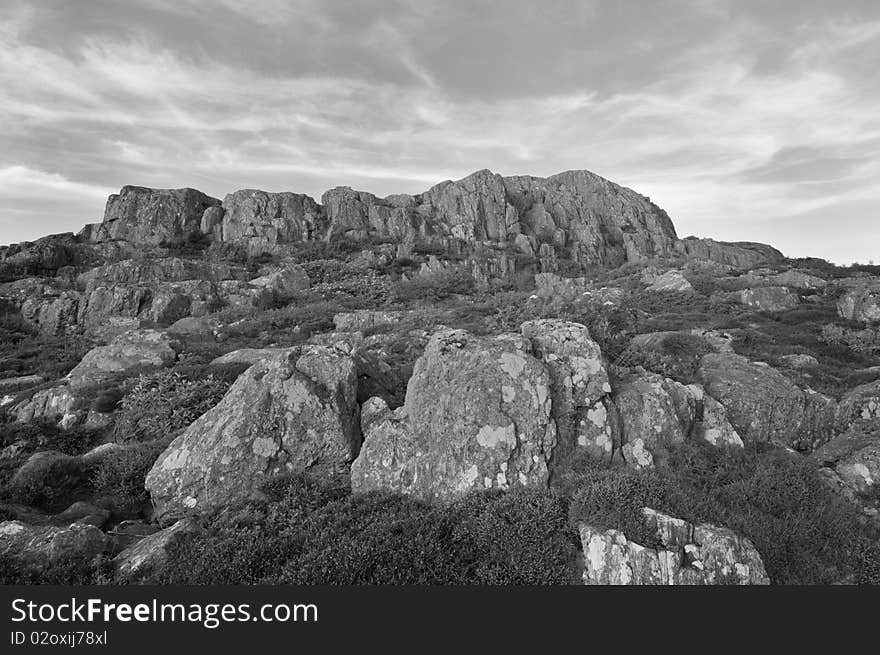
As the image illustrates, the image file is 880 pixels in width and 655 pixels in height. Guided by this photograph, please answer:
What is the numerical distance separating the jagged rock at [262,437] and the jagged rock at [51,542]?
5.35ft

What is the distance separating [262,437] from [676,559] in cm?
817

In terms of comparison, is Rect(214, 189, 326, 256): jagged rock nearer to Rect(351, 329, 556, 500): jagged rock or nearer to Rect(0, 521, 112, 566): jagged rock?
Rect(351, 329, 556, 500): jagged rock

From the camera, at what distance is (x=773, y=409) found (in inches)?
437

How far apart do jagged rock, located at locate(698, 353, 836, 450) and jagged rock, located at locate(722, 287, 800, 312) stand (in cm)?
2125

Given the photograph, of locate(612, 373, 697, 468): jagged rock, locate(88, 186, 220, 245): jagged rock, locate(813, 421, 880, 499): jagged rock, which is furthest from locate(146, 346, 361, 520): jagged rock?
locate(88, 186, 220, 245): jagged rock

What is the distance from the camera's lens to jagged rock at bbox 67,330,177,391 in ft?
58.5

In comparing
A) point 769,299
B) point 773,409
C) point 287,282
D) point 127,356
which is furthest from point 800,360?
point 287,282

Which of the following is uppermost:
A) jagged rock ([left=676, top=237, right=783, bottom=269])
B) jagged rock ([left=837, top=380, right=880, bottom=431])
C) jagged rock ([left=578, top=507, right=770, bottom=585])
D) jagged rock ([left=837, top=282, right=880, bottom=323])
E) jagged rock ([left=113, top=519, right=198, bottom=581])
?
jagged rock ([left=676, top=237, right=783, bottom=269])

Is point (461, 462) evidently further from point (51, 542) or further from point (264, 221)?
point (264, 221)

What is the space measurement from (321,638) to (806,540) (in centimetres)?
756

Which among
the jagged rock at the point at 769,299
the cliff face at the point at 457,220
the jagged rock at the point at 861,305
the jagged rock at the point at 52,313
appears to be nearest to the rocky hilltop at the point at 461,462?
the jagged rock at the point at 861,305

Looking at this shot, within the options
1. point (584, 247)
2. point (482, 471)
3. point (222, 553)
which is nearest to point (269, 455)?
point (222, 553)

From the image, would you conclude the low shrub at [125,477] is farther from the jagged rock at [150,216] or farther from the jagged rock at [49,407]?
the jagged rock at [150,216]

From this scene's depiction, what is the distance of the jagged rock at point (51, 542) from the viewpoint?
21.8ft
